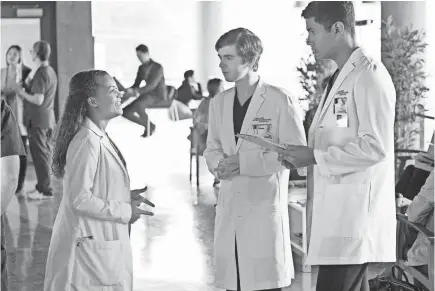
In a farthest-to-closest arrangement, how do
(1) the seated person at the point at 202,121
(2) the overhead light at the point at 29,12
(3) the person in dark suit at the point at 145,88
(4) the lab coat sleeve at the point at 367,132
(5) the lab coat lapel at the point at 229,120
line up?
1. (2) the overhead light at the point at 29,12
2. (3) the person in dark suit at the point at 145,88
3. (1) the seated person at the point at 202,121
4. (5) the lab coat lapel at the point at 229,120
5. (4) the lab coat sleeve at the point at 367,132

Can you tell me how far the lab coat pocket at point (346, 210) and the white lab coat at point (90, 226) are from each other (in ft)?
2.51

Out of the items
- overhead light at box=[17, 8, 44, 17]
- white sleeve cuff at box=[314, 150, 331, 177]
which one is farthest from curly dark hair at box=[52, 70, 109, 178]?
overhead light at box=[17, 8, 44, 17]

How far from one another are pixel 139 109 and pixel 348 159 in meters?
11.5

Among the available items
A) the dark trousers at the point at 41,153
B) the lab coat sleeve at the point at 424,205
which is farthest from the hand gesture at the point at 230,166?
the dark trousers at the point at 41,153

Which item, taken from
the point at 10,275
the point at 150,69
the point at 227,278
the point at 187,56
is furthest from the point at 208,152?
the point at 187,56

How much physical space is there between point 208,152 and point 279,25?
12.0 m

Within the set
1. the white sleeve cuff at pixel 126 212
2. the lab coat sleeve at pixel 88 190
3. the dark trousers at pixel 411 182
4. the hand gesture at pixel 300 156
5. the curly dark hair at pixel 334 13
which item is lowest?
the dark trousers at pixel 411 182

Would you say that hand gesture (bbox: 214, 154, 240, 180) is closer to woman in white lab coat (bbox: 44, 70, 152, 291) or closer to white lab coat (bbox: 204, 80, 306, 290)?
A: white lab coat (bbox: 204, 80, 306, 290)

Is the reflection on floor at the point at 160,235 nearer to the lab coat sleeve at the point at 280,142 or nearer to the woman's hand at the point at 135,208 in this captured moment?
the lab coat sleeve at the point at 280,142

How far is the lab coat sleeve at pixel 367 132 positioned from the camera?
2893 millimetres

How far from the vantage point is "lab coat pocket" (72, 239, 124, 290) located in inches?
123

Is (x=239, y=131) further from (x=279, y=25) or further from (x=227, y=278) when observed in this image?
(x=279, y=25)

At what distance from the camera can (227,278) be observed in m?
3.62

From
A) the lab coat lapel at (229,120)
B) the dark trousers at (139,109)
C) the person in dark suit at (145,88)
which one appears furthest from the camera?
the dark trousers at (139,109)
